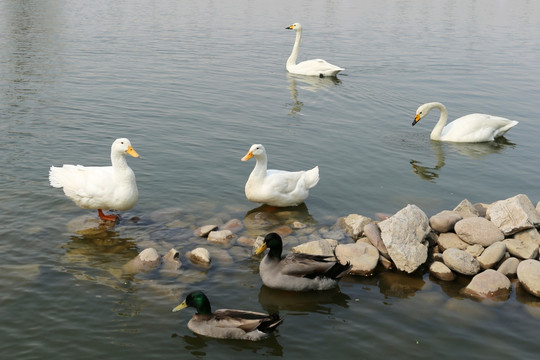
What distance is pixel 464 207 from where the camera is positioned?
1158 centimetres

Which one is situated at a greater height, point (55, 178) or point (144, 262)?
point (55, 178)

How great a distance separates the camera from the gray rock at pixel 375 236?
33.9 feet

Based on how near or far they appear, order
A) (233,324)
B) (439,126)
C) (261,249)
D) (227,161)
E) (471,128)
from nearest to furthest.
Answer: (233,324) → (261,249) → (227,161) → (471,128) → (439,126)

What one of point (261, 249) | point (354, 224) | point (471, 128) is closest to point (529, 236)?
point (354, 224)

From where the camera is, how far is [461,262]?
32.5ft

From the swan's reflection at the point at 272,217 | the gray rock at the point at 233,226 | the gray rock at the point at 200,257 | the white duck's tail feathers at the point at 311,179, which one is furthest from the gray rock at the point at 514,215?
the gray rock at the point at 200,257

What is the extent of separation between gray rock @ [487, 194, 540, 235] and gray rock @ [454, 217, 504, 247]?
183mm

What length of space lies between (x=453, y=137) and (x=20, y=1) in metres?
30.2


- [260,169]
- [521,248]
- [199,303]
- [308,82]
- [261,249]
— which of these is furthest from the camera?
[308,82]

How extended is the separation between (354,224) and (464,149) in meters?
7.33

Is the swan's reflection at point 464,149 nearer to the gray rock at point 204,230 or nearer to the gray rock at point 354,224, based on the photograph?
the gray rock at point 354,224

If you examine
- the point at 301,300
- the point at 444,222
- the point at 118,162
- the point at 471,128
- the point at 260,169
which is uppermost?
the point at 118,162

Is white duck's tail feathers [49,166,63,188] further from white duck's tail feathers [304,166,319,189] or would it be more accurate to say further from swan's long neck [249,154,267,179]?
white duck's tail feathers [304,166,319,189]

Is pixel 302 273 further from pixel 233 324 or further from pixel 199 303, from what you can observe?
pixel 199 303
